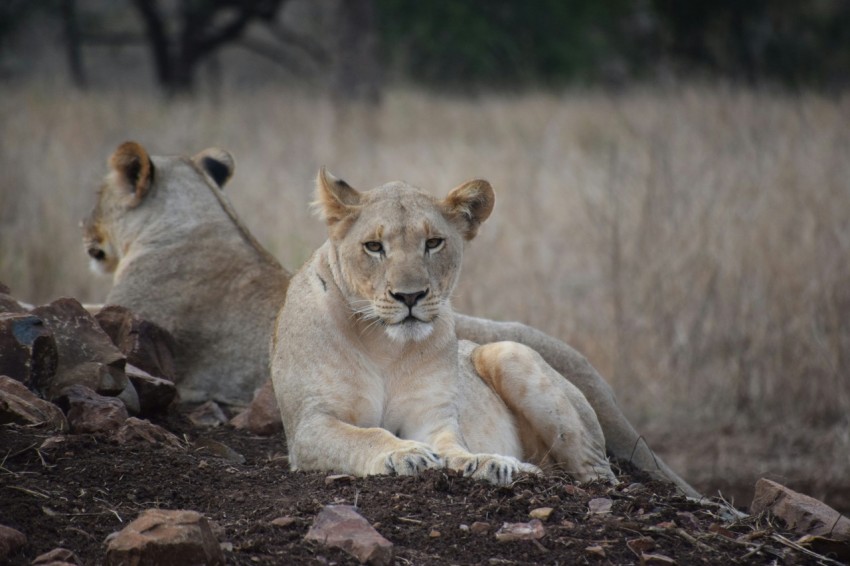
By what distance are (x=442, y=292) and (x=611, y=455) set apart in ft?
5.15

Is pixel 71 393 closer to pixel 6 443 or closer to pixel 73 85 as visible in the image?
pixel 6 443

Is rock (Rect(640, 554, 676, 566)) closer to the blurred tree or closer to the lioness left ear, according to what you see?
the lioness left ear

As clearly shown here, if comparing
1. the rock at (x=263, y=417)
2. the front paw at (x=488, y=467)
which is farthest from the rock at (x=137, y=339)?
the front paw at (x=488, y=467)

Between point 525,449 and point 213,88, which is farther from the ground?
point 213,88

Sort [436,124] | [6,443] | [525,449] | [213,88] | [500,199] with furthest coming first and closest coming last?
[213,88]
[436,124]
[500,199]
[525,449]
[6,443]

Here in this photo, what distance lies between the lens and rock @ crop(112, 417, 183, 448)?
13.7 ft

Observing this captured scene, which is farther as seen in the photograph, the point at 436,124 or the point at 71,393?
the point at 436,124

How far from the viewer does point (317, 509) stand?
365 cm

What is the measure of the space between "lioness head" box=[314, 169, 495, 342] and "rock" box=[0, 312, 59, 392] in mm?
1169

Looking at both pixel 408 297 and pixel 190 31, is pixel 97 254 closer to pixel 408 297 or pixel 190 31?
pixel 408 297

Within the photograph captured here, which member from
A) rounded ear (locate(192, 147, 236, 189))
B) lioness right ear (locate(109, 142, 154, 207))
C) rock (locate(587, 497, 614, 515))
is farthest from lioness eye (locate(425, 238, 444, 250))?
rounded ear (locate(192, 147, 236, 189))

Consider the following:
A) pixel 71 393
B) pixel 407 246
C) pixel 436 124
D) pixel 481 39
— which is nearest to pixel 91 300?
pixel 71 393

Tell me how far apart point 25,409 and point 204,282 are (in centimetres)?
242

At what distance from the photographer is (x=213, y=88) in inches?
860
